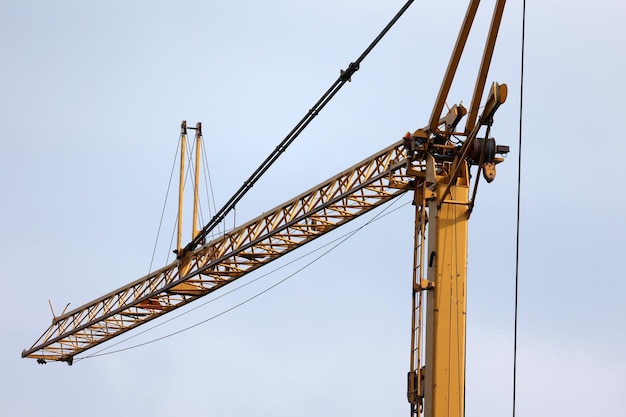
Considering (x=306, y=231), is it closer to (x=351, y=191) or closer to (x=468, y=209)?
(x=351, y=191)

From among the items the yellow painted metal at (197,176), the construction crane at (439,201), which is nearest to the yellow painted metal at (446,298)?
the construction crane at (439,201)

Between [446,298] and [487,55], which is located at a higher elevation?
[487,55]

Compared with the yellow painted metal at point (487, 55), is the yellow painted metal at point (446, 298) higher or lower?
lower

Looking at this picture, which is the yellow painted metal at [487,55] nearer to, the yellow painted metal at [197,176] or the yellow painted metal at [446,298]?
the yellow painted metal at [446,298]

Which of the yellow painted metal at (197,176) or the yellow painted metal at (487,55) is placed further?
the yellow painted metal at (197,176)

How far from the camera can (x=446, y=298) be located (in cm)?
3584

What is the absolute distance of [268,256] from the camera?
48.8 metres

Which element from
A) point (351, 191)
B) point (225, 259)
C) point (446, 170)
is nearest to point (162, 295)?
point (225, 259)

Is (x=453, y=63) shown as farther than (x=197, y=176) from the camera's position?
No

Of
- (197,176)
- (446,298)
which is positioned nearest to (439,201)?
(446,298)

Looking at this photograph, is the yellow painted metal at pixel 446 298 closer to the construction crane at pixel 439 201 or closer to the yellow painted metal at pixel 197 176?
the construction crane at pixel 439 201

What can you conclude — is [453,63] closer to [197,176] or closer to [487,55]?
[487,55]

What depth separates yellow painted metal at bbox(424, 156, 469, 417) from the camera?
114 feet

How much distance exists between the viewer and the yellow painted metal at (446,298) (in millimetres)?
34844
